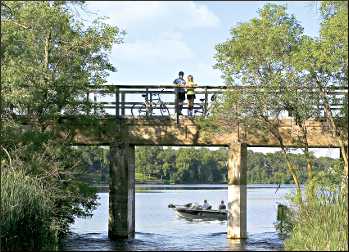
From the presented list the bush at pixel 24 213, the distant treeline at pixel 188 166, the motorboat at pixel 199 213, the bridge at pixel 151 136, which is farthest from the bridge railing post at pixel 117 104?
the distant treeline at pixel 188 166

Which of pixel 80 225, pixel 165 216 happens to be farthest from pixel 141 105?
pixel 165 216

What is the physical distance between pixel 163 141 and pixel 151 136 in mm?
484

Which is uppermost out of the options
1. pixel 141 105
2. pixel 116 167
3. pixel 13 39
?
pixel 13 39

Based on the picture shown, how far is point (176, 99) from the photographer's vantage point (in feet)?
84.6

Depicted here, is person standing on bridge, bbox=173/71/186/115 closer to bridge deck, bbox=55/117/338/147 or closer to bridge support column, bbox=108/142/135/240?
bridge deck, bbox=55/117/338/147

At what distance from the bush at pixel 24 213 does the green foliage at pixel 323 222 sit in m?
6.72

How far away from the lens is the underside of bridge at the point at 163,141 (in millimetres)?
24641

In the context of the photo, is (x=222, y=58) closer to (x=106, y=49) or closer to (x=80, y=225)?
(x=106, y=49)

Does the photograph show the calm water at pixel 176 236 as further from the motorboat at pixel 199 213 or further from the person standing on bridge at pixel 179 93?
the person standing on bridge at pixel 179 93

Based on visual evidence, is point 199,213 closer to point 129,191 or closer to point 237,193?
point 129,191

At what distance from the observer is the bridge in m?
24.6

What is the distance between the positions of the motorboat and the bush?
56.9ft

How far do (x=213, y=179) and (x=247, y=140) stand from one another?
94.0 metres

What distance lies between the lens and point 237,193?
2467 centimetres
